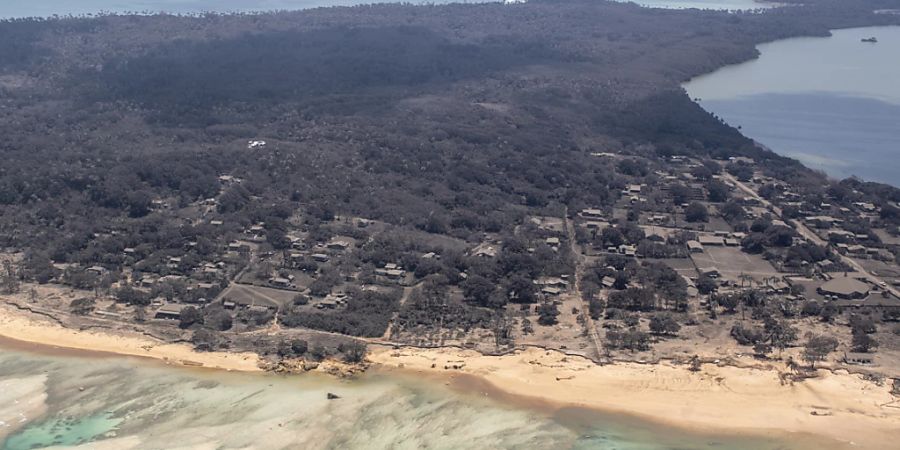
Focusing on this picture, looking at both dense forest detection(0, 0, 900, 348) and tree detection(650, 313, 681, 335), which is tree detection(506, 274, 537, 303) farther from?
tree detection(650, 313, 681, 335)

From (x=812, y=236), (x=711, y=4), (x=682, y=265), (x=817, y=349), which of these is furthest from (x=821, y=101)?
(x=711, y=4)

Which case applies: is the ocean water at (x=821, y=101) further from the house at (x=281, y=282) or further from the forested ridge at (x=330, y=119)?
the house at (x=281, y=282)

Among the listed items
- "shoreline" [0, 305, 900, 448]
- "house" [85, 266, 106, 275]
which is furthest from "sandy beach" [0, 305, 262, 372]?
"house" [85, 266, 106, 275]

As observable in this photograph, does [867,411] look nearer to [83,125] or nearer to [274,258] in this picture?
[274,258]

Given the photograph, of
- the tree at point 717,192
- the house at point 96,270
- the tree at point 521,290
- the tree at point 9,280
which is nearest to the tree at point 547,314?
the tree at point 521,290

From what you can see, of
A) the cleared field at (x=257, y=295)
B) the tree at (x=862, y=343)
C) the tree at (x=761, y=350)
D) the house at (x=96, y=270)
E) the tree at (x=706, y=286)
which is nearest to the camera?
the tree at (x=761, y=350)

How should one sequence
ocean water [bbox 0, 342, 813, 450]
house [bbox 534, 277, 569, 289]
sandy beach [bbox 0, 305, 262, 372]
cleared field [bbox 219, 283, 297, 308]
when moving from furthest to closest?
house [bbox 534, 277, 569, 289] < cleared field [bbox 219, 283, 297, 308] < sandy beach [bbox 0, 305, 262, 372] < ocean water [bbox 0, 342, 813, 450]
